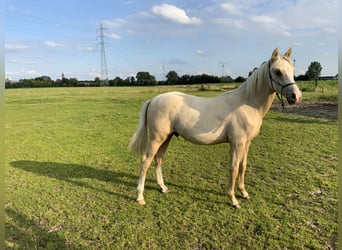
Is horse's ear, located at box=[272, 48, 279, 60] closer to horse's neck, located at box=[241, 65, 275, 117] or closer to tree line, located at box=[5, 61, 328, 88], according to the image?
horse's neck, located at box=[241, 65, 275, 117]

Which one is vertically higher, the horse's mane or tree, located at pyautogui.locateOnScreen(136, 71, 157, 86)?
tree, located at pyautogui.locateOnScreen(136, 71, 157, 86)

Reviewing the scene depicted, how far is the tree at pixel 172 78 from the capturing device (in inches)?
1983

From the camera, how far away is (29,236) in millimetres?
2580

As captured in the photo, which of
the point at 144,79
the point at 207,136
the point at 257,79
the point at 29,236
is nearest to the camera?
the point at 29,236

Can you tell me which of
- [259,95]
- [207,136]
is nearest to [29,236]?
[207,136]

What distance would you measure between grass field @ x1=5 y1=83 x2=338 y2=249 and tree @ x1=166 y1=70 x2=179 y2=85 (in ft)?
149

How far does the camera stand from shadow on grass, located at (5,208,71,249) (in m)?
2.45

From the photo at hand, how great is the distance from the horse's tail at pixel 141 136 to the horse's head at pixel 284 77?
1638mm

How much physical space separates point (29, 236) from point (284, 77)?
129 inches

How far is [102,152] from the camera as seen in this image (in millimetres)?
5648

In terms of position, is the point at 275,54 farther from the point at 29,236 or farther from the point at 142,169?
the point at 29,236

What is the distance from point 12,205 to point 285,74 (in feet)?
12.5

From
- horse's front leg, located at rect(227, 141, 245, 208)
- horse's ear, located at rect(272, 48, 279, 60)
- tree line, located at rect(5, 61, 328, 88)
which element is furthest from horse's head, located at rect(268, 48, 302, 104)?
tree line, located at rect(5, 61, 328, 88)

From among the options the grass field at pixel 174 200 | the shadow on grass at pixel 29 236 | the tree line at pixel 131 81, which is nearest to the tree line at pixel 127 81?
the tree line at pixel 131 81
